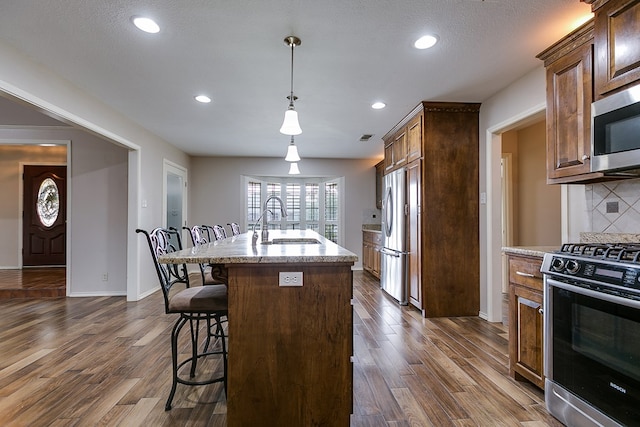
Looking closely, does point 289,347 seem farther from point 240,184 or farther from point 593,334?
point 240,184

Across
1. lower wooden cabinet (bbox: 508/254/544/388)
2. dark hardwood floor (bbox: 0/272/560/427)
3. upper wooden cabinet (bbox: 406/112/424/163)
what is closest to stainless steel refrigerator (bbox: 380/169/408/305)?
upper wooden cabinet (bbox: 406/112/424/163)

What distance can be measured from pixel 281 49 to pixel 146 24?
90 cm

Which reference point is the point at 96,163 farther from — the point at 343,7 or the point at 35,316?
the point at 343,7

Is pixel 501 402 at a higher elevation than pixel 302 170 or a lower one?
lower

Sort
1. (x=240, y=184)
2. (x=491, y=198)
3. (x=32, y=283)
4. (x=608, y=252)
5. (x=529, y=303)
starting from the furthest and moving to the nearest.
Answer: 1. (x=240, y=184)
2. (x=32, y=283)
3. (x=491, y=198)
4. (x=529, y=303)
5. (x=608, y=252)

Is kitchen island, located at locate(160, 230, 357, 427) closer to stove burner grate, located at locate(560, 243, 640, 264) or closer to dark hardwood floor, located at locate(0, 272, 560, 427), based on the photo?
dark hardwood floor, located at locate(0, 272, 560, 427)

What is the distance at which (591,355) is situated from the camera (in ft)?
5.12

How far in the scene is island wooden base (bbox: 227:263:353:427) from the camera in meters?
1.56

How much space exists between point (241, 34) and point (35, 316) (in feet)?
12.6

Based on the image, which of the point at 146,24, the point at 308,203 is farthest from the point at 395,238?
the point at 146,24

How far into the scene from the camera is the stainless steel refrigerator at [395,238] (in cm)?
405

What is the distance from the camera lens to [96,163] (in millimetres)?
4520

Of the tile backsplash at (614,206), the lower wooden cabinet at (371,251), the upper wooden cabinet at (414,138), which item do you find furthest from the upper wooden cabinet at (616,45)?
the lower wooden cabinet at (371,251)

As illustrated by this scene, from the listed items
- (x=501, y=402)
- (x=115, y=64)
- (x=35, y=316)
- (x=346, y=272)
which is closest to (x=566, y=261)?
(x=501, y=402)
